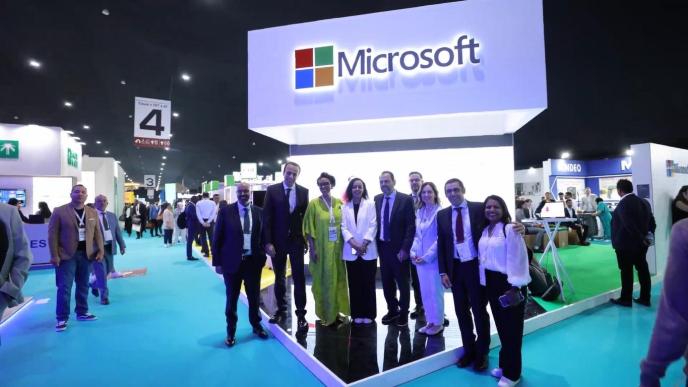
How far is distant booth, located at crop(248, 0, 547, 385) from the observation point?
4328 millimetres

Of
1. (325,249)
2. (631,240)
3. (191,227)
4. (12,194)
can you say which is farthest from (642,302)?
(12,194)

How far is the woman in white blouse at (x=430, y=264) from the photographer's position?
339 centimetres

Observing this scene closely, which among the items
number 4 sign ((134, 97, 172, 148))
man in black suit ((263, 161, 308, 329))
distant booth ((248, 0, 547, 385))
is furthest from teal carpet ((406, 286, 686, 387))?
number 4 sign ((134, 97, 172, 148))

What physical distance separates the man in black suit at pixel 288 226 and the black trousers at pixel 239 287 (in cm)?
21

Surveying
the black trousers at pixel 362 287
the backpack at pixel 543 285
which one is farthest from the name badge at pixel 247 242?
the backpack at pixel 543 285

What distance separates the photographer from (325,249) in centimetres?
360

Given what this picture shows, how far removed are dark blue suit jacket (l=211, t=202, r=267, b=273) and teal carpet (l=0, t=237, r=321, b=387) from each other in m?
0.78

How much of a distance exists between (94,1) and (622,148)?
17346 millimetres

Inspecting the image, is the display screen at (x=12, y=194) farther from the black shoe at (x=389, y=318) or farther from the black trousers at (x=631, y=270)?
the black trousers at (x=631, y=270)

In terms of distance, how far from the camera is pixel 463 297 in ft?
9.48

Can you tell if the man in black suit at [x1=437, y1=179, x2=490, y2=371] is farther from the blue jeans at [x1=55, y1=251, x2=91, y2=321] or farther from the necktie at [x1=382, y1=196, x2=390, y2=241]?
the blue jeans at [x1=55, y1=251, x2=91, y2=321]

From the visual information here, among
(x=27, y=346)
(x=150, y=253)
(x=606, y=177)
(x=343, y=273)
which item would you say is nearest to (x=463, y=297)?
(x=343, y=273)

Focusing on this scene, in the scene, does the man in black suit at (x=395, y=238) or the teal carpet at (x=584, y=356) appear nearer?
the teal carpet at (x=584, y=356)

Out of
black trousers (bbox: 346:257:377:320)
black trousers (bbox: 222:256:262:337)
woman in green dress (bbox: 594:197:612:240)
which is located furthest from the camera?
woman in green dress (bbox: 594:197:612:240)
